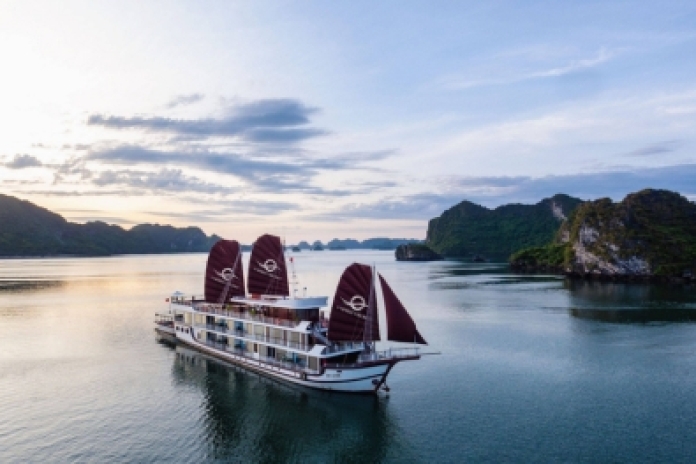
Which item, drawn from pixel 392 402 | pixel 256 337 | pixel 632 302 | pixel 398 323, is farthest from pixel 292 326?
pixel 632 302

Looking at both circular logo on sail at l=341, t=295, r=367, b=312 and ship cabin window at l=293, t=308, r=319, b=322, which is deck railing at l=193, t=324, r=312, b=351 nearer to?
ship cabin window at l=293, t=308, r=319, b=322

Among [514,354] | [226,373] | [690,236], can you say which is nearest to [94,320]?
[226,373]

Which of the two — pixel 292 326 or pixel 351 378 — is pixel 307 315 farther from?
pixel 351 378

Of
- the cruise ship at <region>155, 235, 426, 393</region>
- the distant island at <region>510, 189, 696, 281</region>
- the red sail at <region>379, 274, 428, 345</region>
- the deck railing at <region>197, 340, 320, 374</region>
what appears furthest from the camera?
the distant island at <region>510, 189, 696, 281</region>

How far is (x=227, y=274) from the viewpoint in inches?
2249

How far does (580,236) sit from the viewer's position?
15400 cm

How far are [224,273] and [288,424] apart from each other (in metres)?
25.1

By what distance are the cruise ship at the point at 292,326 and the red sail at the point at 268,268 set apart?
3.9 inches

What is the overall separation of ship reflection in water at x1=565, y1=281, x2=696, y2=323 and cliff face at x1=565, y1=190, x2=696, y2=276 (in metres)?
15.4

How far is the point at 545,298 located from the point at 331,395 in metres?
71.8

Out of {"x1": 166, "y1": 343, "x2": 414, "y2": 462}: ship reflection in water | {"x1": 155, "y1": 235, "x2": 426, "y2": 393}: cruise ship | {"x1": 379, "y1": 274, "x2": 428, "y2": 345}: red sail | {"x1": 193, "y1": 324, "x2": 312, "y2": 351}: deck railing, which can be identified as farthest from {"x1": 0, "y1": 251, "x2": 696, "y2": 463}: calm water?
{"x1": 379, "y1": 274, "x2": 428, "y2": 345}: red sail

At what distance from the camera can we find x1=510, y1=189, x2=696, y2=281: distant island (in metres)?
134

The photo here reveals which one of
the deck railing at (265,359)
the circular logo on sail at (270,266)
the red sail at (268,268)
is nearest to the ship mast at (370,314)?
the deck railing at (265,359)

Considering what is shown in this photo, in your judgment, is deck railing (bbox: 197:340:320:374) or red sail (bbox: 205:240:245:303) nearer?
deck railing (bbox: 197:340:320:374)
